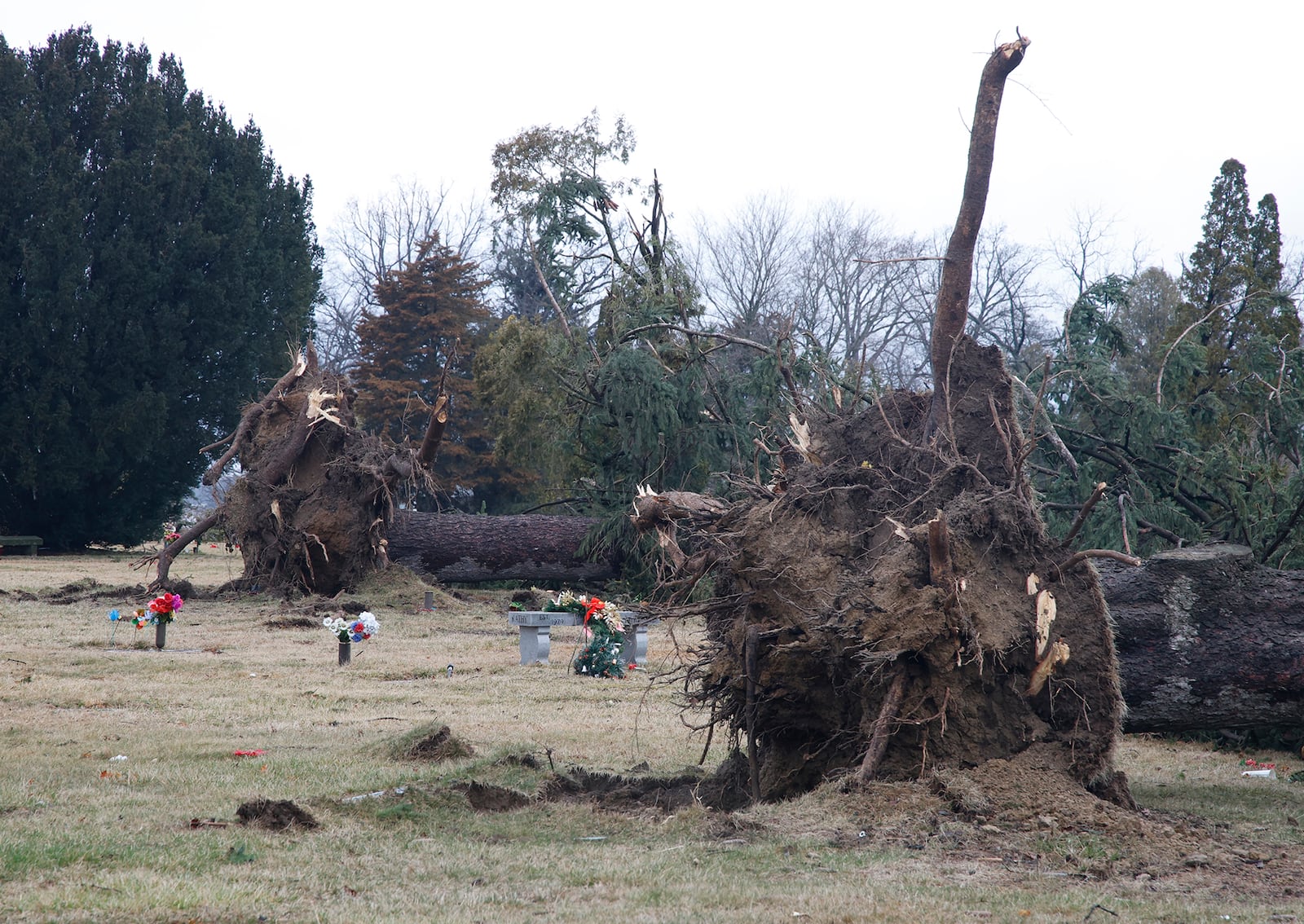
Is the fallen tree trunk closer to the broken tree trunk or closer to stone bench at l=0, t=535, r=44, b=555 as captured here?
the broken tree trunk

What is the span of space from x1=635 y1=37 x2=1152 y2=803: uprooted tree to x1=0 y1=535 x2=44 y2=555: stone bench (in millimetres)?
21605

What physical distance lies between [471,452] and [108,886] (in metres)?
28.3

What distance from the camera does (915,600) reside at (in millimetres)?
5004

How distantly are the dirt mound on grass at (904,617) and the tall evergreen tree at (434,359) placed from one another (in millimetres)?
25539

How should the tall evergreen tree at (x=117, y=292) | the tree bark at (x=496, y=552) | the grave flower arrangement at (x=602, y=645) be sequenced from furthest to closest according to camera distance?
the tall evergreen tree at (x=117, y=292), the tree bark at (x=496, y=552), the grave flower arrangement at (x=602, y=645)

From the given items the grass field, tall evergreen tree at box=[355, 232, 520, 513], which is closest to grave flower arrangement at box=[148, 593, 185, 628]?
the grass field

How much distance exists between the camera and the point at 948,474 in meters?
5.72

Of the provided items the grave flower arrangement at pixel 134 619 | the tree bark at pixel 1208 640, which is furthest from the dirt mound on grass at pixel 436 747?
the grave flower arrangement at pixel 134 619

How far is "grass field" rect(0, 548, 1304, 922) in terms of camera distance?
370 cm

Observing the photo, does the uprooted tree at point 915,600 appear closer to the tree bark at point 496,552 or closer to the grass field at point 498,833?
the grass field at point 498,833

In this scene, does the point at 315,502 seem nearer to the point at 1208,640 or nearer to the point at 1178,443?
the point at 1178,443

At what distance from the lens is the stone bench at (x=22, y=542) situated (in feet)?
76.1

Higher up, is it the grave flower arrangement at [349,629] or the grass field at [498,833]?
the grave flower arrangement at [349,629]

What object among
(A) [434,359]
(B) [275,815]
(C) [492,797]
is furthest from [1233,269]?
(A) [434,359]
